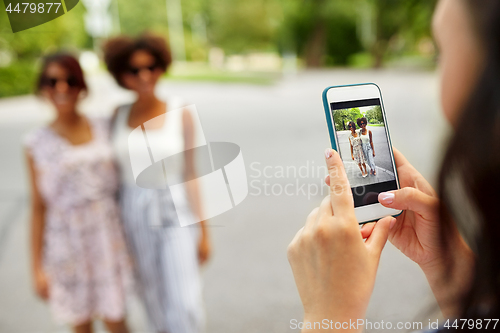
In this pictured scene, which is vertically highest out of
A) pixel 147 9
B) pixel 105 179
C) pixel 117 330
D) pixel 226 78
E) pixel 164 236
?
pixel 147 9

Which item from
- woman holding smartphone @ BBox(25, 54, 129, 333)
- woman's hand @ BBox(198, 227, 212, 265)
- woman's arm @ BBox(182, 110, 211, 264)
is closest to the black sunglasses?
woman holding smartphone @ BBox(25, 54, 129, 333)

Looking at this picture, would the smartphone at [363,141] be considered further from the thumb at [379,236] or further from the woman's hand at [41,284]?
the woman's hand at [41,284]

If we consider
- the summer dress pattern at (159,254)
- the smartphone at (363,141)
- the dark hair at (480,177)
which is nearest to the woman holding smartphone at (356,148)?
the smartphone at (363,141)

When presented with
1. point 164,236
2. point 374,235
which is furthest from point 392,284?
point 164,236

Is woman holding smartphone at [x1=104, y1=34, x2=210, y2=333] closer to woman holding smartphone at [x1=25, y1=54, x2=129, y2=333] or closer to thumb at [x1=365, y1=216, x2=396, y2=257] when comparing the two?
woman holding smartphone at [x1=25, y1=54, x2=129, y2=333]

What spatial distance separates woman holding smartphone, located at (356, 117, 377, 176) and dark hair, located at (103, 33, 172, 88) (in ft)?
3.03

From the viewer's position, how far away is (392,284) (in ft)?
2.78

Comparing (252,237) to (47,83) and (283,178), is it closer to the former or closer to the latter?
(47,83)

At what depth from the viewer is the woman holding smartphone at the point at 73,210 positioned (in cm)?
133

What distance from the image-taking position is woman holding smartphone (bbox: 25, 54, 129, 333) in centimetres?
133

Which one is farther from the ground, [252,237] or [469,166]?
[469,166]

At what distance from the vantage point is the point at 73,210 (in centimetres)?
135

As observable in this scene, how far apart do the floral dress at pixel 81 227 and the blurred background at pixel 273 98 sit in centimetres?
19

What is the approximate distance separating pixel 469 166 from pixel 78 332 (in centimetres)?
150
